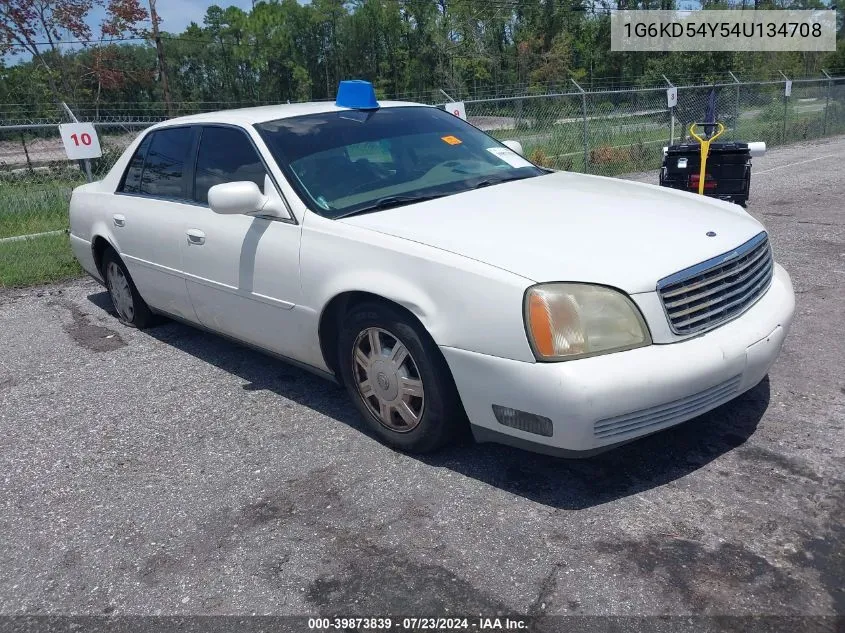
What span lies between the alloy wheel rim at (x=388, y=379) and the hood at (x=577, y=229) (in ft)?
1.56

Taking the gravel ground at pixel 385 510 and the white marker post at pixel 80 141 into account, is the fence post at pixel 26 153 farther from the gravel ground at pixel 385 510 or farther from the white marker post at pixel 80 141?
the gravel ground at pixel 385 510

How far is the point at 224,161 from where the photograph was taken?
4.36 metres

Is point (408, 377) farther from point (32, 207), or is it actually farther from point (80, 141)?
point (32, 207)

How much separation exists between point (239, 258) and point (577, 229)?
1.79 m

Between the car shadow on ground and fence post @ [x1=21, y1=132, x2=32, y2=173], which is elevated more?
fence post @ [x1=21, y1=132, x2=32, y2=173]

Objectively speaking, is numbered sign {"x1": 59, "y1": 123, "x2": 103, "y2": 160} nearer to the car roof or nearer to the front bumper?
the car roof

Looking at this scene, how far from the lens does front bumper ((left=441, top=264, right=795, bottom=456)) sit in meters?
2.79

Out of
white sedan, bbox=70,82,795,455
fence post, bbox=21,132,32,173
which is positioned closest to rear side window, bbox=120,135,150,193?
white sedan, bbox=70,82,795,455

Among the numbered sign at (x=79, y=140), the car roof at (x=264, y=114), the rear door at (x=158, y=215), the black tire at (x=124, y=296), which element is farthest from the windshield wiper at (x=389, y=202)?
the numbered sign at (x=79, y=140)

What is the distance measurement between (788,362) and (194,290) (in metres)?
3.38

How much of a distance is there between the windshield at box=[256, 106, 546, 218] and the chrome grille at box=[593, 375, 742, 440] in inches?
61.5

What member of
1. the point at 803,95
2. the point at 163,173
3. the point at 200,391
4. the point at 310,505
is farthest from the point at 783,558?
the point at 803,95

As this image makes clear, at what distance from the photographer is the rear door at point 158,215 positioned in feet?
15.2

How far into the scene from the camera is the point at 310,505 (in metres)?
3.20
